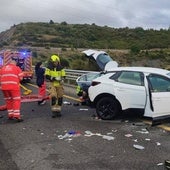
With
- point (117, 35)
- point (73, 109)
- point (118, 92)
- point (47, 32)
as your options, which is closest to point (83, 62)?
point (73, 109)

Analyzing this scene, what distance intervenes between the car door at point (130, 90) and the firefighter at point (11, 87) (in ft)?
8.65

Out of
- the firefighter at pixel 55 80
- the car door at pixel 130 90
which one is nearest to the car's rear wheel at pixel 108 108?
the car door at pixel 130 90

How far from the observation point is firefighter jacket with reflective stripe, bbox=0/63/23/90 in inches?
492

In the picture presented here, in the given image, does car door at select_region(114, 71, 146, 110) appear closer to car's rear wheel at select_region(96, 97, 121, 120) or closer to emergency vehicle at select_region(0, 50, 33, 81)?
car's rear wheel at select_region(96, 97, 121, 120)

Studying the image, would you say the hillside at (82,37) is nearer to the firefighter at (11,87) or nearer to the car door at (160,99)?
the firefighter at (11,87)

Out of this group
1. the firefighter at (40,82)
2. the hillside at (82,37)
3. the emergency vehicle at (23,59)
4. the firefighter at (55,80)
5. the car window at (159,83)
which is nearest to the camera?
the car window at (159,83)

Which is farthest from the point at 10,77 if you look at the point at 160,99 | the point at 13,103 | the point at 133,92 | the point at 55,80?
the point at 160,99

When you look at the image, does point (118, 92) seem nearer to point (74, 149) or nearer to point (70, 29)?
point (74, 149)

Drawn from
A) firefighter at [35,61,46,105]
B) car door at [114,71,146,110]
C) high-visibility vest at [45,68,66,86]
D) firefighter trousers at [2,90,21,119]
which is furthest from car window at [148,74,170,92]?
firefighter at [35,61,46,105]

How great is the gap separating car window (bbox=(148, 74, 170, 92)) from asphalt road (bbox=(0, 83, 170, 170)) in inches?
35.5

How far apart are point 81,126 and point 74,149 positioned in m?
2.45

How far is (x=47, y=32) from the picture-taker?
122 m

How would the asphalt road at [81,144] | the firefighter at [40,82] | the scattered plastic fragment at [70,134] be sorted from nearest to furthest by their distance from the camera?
the asphalt road at [81,144]
the scattered plastic fragment at [70,134]
the firefighter at [40,82]

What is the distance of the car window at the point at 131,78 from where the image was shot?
11.7 m
